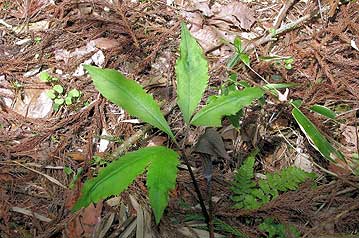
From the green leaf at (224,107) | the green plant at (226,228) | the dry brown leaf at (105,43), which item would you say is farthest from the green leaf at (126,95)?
the dry brown leaf at (105,43)

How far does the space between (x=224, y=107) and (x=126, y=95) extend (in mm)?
344

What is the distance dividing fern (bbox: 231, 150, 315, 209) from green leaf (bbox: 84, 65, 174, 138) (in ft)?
1.92

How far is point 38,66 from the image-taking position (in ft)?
8.30

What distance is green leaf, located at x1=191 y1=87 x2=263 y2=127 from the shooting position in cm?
148

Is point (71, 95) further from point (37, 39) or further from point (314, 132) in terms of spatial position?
point (314, 132)

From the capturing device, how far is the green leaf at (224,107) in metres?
1.48

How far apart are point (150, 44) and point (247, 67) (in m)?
0.62

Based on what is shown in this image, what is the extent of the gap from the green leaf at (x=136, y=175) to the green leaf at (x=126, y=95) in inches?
5.3

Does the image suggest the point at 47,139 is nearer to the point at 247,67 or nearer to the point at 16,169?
the point at 16,169

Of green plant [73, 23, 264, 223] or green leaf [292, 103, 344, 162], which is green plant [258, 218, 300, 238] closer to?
green leaf [292, 103, 344, 162]

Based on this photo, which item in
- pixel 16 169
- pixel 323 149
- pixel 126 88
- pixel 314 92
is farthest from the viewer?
pixel 314 92

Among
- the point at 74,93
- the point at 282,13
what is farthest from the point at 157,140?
the point at 282,13

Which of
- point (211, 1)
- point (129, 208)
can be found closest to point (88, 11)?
point (211, 1)

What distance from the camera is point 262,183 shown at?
1.92 m
